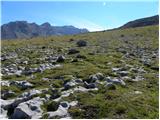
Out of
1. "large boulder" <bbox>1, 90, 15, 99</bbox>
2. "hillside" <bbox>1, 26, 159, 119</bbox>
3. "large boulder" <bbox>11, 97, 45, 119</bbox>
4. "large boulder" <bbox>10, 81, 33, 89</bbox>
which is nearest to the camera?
"large boulder" <bbox>11, 97, 45, 119</bbox>

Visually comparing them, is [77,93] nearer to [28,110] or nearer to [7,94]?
[28,110]

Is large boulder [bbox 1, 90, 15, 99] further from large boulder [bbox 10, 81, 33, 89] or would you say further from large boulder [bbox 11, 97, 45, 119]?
large boulder [bbox 11, 97, 45, 119]

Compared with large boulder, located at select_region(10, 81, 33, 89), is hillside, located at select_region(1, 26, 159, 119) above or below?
below

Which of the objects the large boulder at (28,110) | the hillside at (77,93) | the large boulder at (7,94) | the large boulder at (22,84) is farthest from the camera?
the large boulder at (22,84)

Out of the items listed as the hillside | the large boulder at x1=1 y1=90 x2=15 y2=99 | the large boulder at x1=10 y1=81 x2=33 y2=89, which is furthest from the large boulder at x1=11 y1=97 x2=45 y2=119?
the large boulder at x1=10 y1=81 x2=33 y2=89

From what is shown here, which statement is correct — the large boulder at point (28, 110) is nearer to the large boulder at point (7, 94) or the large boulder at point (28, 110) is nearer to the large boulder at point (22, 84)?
the large boulder at point (7, 94)

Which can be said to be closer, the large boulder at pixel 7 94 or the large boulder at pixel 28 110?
the large boulder at pixel 28 110

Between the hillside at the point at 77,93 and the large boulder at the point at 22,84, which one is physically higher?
the large boulder at the point at 22,84

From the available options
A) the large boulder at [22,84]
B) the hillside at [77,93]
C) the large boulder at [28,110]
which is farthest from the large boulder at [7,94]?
the large boulder at [28,110]

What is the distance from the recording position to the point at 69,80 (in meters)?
20.7

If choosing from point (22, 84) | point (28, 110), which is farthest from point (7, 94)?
point (28, 110)

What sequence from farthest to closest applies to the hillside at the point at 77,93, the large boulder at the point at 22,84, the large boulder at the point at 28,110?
the large boulder at the point at 22,84 < the hillside at the point at 77,93 < the large boulder at the point at 28,110

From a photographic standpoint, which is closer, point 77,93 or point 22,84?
point 77,93

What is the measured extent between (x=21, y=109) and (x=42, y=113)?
886mm
